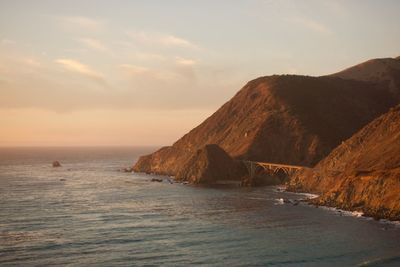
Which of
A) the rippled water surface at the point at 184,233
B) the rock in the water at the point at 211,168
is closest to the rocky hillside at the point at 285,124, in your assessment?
the rock in the water at the point at 211,168

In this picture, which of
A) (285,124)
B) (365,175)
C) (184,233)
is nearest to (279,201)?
(365,175)

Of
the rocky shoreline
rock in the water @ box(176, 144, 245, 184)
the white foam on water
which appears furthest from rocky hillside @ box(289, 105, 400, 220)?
rock in the water @ box(176, 144, 245, 184)

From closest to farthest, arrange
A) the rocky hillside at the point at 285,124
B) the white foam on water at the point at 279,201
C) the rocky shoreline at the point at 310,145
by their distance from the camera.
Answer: the rocky shoreline at the point at 310,145 < the white foam on water at the point at 279,201 < the rocky hillside at the point at 285,124

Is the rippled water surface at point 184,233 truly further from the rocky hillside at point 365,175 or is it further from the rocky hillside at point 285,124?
the rocky hillside at point 285,124

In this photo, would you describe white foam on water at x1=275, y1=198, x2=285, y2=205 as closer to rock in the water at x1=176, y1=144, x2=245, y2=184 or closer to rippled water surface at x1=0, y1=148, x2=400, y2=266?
rippled water surface at x1=0, y1=148, x2=400, y2=266

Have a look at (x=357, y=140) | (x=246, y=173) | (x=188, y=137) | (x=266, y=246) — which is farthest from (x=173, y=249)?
(x=188, y=137)
